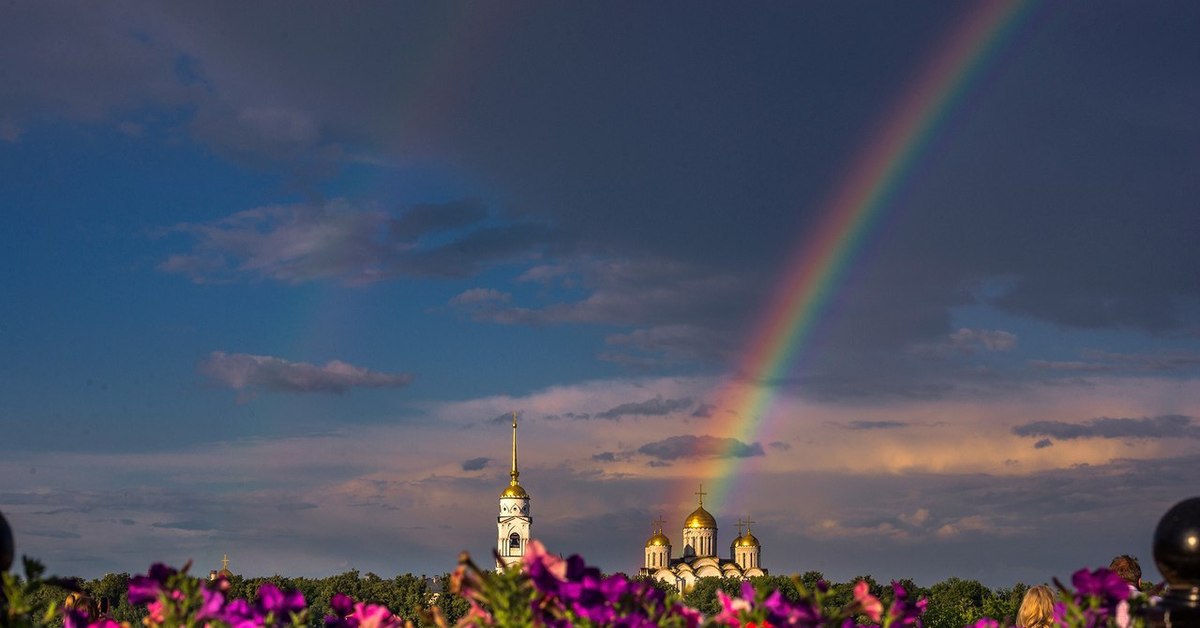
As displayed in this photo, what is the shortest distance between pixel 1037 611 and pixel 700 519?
324ft

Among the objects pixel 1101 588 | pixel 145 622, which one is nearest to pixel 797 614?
pixel 1101 588

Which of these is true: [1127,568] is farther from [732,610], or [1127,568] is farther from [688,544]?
[688,544]

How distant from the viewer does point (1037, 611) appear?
8.01 metres

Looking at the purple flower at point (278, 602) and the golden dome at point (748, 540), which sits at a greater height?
the golden dome at point (748, 540)

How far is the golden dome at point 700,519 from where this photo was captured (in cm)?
10550

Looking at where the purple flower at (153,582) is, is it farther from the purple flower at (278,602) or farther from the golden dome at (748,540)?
the golden dome at (748,540)

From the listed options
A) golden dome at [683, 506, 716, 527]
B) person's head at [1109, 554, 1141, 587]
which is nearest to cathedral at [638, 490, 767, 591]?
golden dome at [683, 506, 716, 527]

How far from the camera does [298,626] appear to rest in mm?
4492

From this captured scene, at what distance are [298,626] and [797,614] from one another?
1.58 meters

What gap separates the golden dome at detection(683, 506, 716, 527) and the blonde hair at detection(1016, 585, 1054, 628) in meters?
98.5

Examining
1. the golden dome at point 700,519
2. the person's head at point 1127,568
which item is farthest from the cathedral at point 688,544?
the person's head at point 1127,568

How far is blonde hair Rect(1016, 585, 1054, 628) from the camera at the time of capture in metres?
7.99

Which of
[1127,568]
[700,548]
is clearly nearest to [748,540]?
[700,548]

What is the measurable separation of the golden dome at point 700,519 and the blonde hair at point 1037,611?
98533 mm
